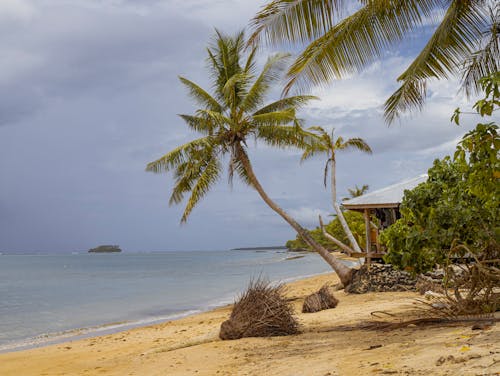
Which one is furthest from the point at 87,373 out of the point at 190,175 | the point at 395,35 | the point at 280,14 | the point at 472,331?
the point at 190,175

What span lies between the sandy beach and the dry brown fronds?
26 centimetres

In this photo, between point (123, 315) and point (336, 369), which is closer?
point (336, 369)

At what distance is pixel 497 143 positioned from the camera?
4410 millimetres

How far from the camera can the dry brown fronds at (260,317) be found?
25.9 feet

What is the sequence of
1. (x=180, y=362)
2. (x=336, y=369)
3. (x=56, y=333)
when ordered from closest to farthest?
(x=336, y=369)
(x=180, y=362)
(x=56, y=333)

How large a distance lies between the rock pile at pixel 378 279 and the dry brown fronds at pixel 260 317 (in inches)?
325

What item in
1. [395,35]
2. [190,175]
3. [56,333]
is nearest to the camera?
[395,35]

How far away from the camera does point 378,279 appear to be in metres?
15.9

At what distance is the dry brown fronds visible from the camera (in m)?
7.89

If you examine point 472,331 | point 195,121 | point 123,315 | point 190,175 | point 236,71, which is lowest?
point 123,315

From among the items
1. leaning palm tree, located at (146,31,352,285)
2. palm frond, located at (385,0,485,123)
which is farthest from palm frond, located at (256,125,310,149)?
palm frond, located at (385,0,485,123)

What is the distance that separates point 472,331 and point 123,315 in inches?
565

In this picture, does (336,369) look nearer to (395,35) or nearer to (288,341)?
(288,341)

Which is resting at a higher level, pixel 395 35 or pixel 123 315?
pixel 395 35
